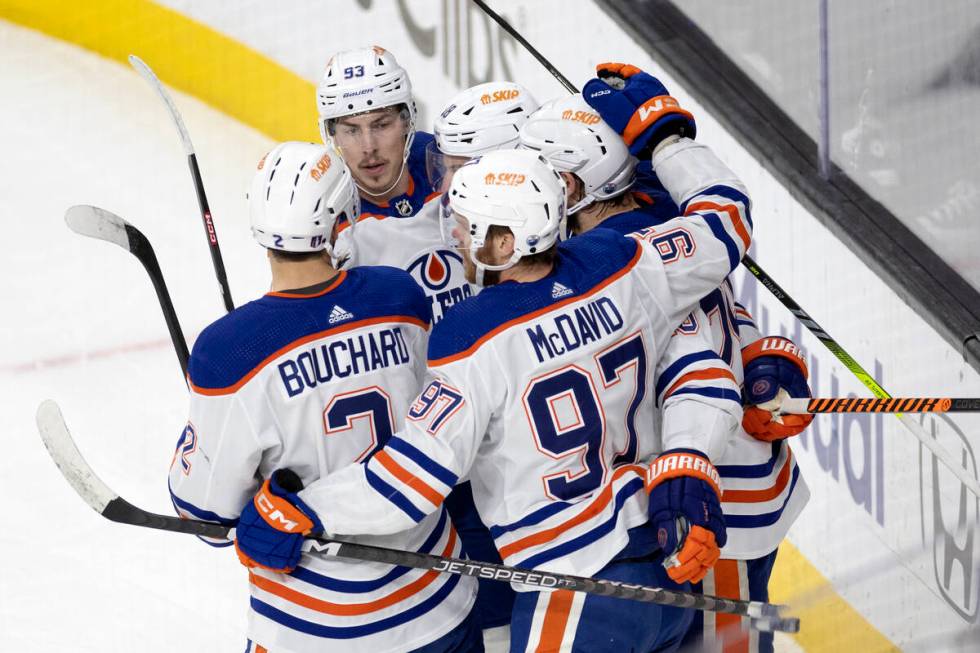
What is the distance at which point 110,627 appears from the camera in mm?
3217

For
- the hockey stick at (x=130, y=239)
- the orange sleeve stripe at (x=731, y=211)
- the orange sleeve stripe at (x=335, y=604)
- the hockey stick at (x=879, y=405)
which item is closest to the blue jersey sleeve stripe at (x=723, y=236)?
the orange sleeve stripe at (x=731, y=211)

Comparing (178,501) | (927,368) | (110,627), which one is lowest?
(110,627)

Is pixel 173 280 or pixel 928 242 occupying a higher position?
pixel 928 242

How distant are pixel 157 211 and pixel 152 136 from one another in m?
0.55

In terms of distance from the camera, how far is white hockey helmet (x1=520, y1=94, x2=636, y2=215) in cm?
243

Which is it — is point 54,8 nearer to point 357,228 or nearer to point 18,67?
point 18,67

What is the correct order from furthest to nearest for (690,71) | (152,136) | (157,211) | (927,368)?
(152,136), (157,211), (690,71), (927,368)

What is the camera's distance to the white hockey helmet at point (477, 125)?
2.60 m

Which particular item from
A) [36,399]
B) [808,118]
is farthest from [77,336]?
[808,118]

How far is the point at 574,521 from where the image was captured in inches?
84.1

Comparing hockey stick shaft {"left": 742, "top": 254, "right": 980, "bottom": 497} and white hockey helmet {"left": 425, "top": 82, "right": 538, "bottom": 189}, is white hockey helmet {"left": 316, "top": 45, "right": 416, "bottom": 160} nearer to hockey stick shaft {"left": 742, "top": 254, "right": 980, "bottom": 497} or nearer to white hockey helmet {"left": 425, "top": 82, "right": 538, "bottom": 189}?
white hockey helmet {"left": 425, "top": 82, "right": 538, "bottom": 189}

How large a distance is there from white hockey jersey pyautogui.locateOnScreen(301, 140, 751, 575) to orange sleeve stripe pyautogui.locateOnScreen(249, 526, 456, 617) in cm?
15

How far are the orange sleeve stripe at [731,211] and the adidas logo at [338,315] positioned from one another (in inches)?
26.8

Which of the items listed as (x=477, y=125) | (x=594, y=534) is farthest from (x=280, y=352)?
(x=477, y=125)
